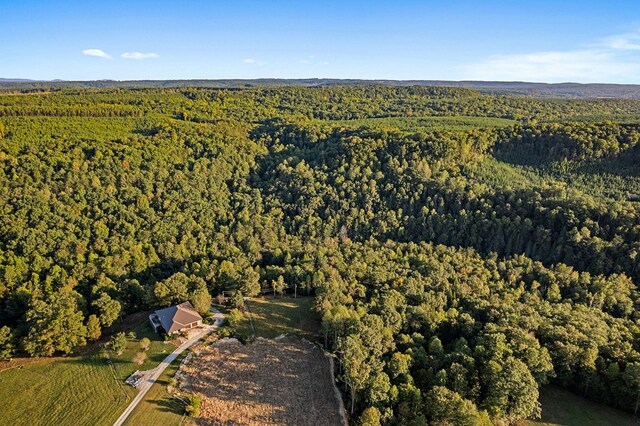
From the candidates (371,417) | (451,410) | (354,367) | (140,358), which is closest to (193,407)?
(140,358)

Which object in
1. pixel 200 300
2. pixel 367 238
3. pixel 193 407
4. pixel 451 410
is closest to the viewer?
pixel 451 410

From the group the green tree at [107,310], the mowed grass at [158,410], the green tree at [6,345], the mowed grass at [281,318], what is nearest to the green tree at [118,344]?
the mowed grass at [158,410]

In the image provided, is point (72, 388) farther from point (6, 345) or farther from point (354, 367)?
point (354, 367)

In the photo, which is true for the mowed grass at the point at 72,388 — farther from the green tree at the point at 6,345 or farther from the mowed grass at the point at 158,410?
the mowed grass at the point at 158,410

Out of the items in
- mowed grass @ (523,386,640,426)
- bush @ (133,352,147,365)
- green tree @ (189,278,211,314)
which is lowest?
mowed grass @ (523,386,640,426)

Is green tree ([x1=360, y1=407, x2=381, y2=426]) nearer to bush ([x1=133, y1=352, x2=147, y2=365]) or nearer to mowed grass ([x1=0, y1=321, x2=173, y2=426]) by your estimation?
mowed grass ([x1=0, y1=321, x2=173, y2=426])

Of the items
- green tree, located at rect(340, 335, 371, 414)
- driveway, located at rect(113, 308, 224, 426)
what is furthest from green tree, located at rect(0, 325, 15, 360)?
green tree, located at rect(340, 335, 371, 414)

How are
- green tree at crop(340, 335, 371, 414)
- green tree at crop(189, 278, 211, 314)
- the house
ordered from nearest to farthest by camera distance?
green tree at crop(340, 335, 371, 414)
the house
green tree at crop(189, 278, 211, 314)
